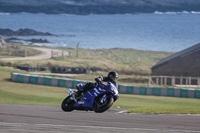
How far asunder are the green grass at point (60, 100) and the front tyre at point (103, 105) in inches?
257

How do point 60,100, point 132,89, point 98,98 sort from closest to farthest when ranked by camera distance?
point 98,98 → point 60,100 → point 132,89

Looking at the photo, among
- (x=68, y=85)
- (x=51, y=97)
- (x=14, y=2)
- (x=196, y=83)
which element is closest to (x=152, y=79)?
(x=196, y=83)

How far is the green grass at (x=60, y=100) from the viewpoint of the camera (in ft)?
77.3

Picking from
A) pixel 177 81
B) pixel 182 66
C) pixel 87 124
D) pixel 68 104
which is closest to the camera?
pixel 87 124

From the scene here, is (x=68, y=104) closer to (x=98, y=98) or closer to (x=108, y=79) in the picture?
(x=98, y=98)

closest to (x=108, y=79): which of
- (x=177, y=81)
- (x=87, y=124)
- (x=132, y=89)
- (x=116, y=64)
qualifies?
(x=87, y=124)

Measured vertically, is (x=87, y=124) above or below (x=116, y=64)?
below

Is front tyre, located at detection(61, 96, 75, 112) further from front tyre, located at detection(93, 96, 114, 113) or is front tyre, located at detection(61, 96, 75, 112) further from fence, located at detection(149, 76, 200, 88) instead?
fence, located at detection(149, 76, 200, 88)

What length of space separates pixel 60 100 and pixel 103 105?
1517 centimetres

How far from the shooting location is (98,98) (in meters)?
16.3

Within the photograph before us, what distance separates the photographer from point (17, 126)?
15.2 metres

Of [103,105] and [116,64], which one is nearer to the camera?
[103,105]

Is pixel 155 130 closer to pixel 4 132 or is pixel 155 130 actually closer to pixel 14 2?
pixel 4 132

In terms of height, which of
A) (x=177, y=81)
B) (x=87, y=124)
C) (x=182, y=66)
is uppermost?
(x=182, y=66)
